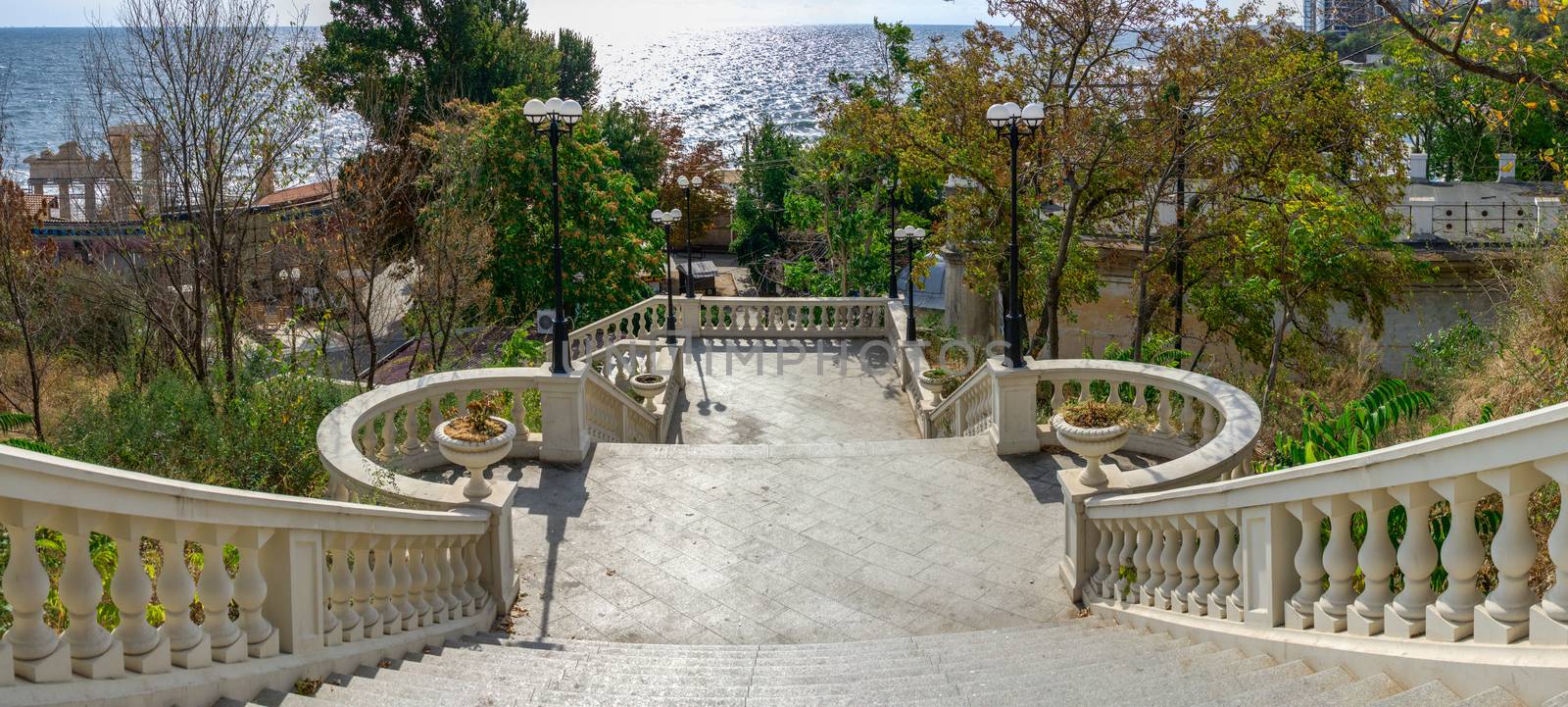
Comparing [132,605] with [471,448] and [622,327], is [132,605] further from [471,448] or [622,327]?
[622,327]

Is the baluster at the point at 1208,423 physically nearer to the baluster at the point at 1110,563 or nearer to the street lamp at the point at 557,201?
the baluster at the point at 1110,563

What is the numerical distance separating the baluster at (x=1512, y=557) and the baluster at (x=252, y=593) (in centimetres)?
436

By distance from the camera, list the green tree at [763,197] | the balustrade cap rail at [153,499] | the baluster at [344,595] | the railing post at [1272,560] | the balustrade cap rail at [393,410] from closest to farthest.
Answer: the balustrade cap rail at [153,499] < the railing post at [1272,560] < the baluster at [344,595] < the balustrade cap rail at [393,410] < the green tree at [763,197]

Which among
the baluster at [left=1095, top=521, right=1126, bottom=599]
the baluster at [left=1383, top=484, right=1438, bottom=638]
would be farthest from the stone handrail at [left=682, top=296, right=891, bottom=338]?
the baluster at [left=1383, top=484, right=1438, bottom=638]

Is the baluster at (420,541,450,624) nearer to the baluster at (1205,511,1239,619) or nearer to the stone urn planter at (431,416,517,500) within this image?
the stone urn planter at (431,416,517,500)

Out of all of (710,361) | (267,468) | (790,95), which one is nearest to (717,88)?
(790,95)

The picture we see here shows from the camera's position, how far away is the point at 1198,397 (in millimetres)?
10680

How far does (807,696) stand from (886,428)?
479 inches

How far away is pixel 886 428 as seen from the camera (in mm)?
17844

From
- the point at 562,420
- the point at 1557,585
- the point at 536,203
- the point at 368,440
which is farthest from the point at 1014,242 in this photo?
the point at 536,203

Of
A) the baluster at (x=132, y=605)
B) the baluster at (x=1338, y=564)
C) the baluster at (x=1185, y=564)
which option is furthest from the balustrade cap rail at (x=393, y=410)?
the baluster at (x=1338, y=564)

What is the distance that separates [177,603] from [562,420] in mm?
7500

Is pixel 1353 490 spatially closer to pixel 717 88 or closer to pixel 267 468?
pixel 267 468

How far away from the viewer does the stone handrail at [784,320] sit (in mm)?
22938
